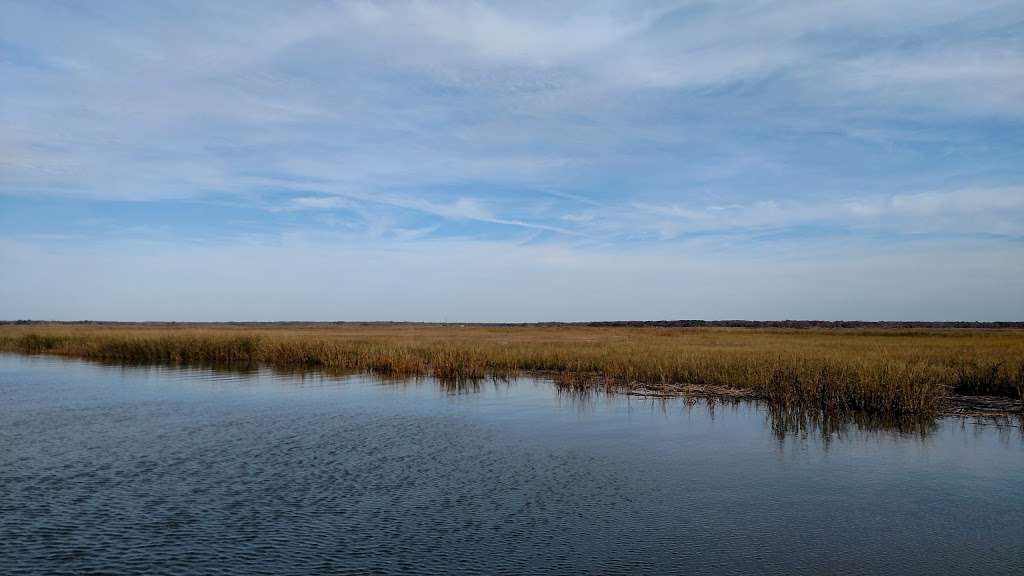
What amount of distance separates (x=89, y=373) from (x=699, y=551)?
26.0 meters

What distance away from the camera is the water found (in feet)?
23.7

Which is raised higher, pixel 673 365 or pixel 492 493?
pixel 673 365

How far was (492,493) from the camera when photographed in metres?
9.61

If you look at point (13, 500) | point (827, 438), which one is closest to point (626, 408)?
point (827, 438)

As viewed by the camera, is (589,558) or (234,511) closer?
(589,558)

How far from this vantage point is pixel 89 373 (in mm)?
26562

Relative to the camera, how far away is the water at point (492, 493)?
7.21 metres

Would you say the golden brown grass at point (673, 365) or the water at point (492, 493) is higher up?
the golden brown grass at point (673, 365)

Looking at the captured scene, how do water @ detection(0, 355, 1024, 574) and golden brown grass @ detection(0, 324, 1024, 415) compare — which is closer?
water @ detection(0, 355, 1024, 574)

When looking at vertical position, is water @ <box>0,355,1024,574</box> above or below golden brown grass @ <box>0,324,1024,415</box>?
below

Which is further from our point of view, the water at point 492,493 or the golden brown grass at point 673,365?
the golden brown grass at point 673,365

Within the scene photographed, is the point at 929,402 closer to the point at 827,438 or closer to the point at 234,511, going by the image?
the point at 827,438

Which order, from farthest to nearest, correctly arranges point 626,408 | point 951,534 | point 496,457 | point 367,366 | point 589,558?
point 367,366, point 626,408, point 496,457, point 951,534, point 589,558

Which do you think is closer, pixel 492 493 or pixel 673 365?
pixel 492 493
